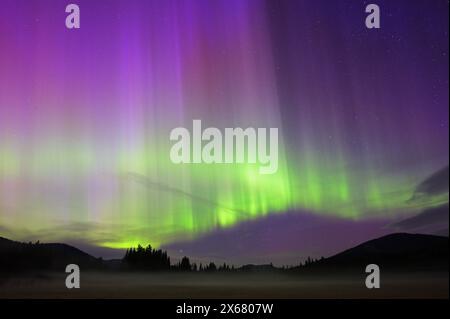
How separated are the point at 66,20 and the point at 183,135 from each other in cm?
221

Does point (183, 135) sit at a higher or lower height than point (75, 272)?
higher

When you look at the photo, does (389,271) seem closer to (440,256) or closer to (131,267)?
(440,256)

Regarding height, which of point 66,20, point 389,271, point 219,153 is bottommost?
point 389,271

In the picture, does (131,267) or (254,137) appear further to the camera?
(131,267)

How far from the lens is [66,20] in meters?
7.12

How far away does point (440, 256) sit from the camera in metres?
7.08

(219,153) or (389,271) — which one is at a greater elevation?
(219,153)
